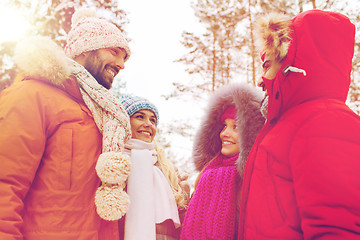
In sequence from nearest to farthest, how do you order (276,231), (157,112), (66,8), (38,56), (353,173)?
1. (353,173)
2. (276,231)
3. (38,56)
4. (157,112)
5. (66,8)

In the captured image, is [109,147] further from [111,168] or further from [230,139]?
[230,139]

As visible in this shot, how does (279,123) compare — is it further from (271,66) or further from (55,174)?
(55,174)

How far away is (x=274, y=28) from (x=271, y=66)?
0.80 feet

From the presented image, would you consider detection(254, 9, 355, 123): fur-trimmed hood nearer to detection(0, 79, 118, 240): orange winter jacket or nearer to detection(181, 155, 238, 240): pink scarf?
detection(181, 155, 238, 240): pink scarf

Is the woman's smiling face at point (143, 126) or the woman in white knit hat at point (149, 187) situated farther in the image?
the woman's smiling face at point (143, 126)

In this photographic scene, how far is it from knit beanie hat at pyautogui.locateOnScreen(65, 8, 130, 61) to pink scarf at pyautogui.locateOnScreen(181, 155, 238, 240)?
1.50 meters

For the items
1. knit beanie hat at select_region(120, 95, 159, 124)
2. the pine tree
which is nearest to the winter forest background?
the pine tree

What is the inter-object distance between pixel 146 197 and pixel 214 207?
612 mm

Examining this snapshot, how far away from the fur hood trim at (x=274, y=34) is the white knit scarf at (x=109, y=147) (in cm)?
116

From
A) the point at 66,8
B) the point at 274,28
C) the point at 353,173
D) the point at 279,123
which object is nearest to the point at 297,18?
the point at 274,28

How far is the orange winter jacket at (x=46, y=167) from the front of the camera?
60.1 inches

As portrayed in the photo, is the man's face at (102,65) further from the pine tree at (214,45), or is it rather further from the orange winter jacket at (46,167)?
the pine tree at (214,45)

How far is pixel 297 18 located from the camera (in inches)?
66.3

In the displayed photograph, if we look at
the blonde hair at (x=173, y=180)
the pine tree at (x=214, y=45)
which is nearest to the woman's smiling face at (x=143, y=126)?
the blonde hair at (x=173, y=180)
